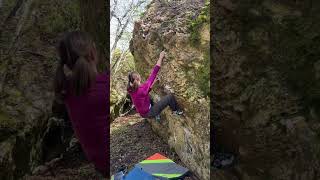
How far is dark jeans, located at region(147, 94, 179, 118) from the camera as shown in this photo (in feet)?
10.6

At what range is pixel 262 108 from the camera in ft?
10.9

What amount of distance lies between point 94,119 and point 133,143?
1.46ft

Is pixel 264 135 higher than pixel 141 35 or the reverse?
the reverse

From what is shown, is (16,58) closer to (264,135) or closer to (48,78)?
(48,78)

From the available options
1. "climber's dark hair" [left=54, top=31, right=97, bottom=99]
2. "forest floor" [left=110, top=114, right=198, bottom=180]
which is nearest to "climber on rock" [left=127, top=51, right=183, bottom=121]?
"forest floor" [left=110, top=114, right=198, bottom=180]

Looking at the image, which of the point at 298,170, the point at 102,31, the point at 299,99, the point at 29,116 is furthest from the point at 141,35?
the point at 298,170

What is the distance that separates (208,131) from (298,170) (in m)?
0.79

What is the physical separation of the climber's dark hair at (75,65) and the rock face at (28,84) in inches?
2.8

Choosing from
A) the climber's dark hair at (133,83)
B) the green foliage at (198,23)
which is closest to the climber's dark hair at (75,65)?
the climber's dark hair at (133,83)

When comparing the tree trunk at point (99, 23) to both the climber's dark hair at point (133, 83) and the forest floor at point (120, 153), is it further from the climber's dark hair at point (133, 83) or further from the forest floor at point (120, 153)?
the forest floor at point (120, 153)

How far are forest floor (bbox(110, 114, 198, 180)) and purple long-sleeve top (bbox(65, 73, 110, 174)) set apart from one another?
186 millimetres

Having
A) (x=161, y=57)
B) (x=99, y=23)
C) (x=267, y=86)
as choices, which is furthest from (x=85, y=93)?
(x=267, y=86)

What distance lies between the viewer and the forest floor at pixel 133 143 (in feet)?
10.3

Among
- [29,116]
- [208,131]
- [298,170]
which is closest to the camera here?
[29,116]
